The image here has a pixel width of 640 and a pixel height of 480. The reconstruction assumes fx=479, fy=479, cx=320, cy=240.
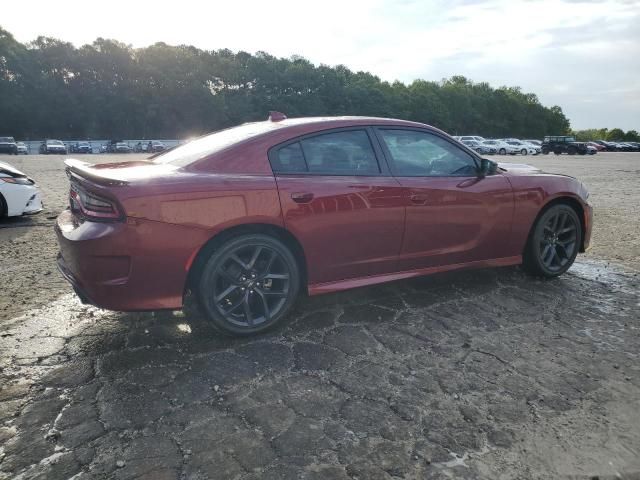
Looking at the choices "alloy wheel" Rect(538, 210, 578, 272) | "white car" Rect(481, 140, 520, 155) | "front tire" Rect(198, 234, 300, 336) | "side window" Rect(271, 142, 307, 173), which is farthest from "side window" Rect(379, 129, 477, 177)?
"white car" Rect(481, 140, 520, 155)

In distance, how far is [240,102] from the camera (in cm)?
7856

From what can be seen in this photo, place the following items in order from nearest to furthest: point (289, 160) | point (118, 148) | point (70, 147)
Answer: point (289, 160)
point (118, 148)
point (70, 147)

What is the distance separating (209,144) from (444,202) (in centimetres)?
191

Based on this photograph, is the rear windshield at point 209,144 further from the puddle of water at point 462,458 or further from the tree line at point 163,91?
the tree line at point 163,91

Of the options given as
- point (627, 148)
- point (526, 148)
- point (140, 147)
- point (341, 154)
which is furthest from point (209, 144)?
point (627, 148)

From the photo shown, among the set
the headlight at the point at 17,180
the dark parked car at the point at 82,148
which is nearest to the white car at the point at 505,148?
the dark parked car at the point at 82,148

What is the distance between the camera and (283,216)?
326 centimetres

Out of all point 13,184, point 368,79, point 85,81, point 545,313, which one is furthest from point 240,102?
point 545,313

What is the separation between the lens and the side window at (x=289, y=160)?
3348 millimetres

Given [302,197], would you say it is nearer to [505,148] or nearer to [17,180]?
[17,180]

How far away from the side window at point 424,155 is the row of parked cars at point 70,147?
146 ft

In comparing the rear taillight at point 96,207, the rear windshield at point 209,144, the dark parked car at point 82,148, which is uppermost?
the rear windshield at point 209,144

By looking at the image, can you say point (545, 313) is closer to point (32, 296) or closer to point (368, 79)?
point (32, 296)

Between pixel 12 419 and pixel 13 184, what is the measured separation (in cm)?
620
